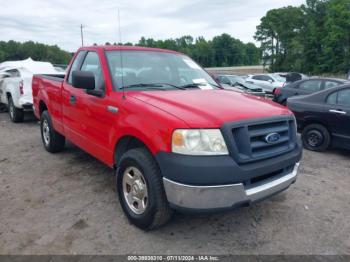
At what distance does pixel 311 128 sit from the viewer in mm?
6453

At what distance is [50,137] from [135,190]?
3.17 meters

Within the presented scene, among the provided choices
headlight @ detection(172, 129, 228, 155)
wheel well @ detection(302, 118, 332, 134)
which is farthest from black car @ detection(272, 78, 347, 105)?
headlight @ detection(172, 129, 228, 155)

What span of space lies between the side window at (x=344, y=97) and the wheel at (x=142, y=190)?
464 centimetres

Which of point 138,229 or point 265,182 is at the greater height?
point 265,182

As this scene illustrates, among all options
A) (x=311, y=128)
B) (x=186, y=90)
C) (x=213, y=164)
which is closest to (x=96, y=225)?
(x=213, y=164)

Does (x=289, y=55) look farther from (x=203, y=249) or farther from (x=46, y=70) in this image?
(x=203, y=249)

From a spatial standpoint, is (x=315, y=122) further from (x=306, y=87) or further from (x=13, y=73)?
(x=13, y=73)

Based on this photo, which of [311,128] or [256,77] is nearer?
[311,128]

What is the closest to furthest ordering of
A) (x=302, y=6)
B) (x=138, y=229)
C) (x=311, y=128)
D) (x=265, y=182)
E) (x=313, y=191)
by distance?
(x=265, y=182)
(x=138, y=229)
(x=313, y=191)
(x=311, y=128)
(x=302, y=6)

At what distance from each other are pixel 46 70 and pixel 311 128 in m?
8.07

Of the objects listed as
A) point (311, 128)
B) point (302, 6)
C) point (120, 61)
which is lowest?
point (311, 128)

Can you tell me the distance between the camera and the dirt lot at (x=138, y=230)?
3.02m

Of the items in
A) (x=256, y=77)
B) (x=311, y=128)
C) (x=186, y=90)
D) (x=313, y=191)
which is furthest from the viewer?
(x=256, y=77)

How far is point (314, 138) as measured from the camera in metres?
6.39
